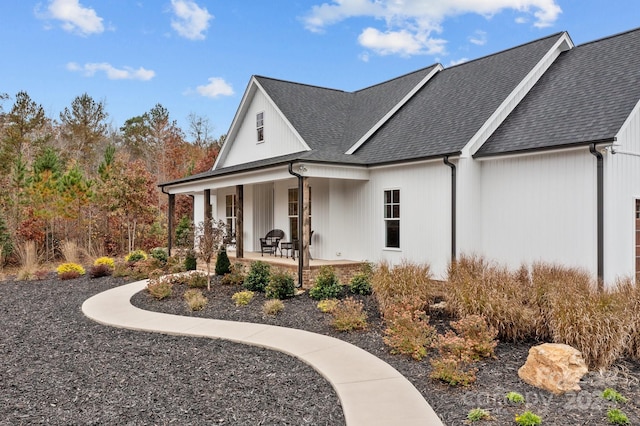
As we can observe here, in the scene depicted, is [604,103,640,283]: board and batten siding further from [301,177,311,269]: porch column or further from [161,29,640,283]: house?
[301,177,311,269]: porch column

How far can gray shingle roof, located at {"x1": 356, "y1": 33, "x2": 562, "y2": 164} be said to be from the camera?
11141mm

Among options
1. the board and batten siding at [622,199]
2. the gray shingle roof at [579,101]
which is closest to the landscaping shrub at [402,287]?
the board and batten siding at [622,199]

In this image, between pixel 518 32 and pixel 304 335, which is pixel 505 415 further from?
pixel 518 32

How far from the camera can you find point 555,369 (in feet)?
15.9

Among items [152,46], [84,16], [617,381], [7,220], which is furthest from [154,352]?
[84,16]

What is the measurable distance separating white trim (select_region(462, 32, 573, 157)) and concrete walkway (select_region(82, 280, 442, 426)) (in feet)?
19.7

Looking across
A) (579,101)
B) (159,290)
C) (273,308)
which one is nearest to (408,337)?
(273,308)

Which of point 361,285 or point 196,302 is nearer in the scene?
point 196,302

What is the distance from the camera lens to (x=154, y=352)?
21.0 feet

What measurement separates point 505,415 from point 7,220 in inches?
829

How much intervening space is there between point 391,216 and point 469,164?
2.54 metres

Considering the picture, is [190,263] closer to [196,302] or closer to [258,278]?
[258,278]

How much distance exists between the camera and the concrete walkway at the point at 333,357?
4223mm

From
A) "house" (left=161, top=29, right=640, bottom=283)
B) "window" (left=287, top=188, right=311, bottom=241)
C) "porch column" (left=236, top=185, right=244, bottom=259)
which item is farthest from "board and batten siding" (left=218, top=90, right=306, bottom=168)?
"porch column" (left=236, top=185, right=244, bottom=259)
